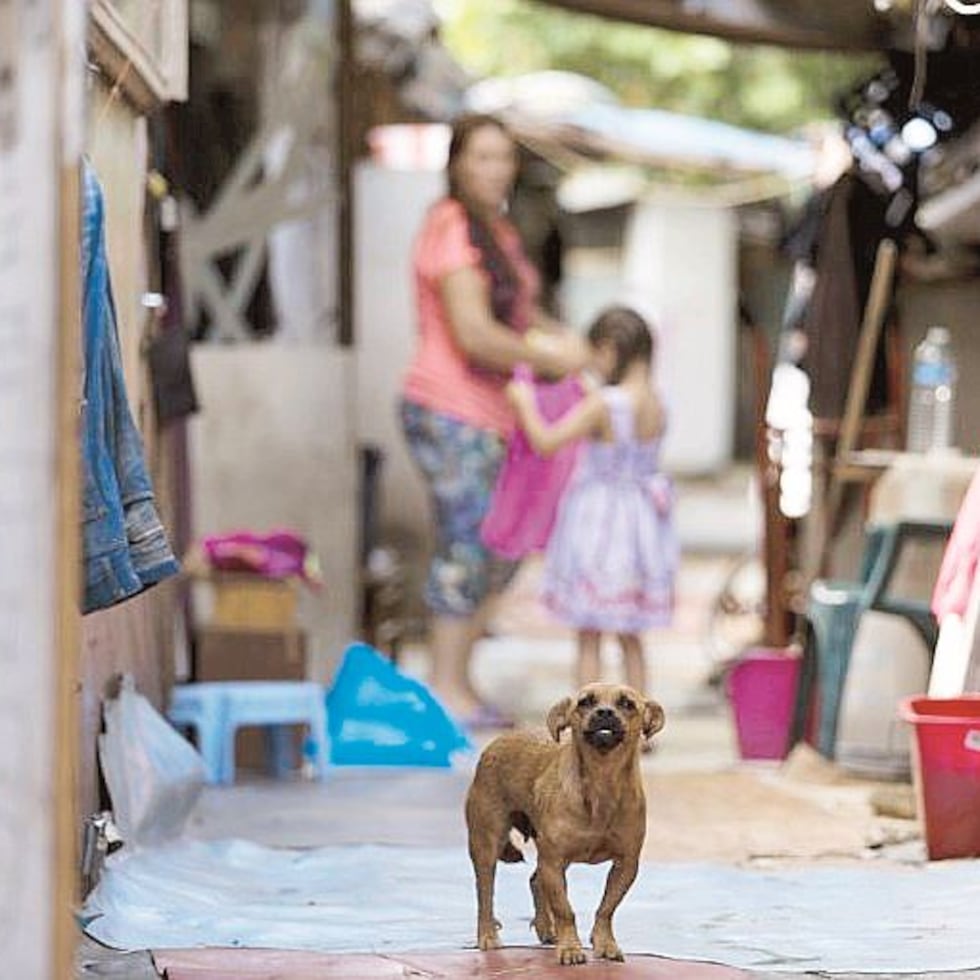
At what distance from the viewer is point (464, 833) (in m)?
6.96

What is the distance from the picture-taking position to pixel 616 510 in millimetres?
9570

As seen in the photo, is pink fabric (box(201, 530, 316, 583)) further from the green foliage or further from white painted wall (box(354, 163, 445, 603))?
the green foliage

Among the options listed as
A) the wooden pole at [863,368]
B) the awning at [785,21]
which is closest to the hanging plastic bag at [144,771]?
the wooden pole at [863,368]

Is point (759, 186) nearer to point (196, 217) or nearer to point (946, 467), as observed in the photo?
point (196, 217)

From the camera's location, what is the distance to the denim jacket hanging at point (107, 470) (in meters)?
5.27

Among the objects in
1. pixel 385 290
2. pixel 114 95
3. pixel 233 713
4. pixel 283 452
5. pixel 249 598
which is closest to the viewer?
pixel 114 95

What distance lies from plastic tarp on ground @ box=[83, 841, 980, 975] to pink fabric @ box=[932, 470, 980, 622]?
0.92 m

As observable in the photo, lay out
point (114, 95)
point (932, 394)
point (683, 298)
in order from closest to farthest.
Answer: point (114, 95), point (932, 394), point (683, 298)

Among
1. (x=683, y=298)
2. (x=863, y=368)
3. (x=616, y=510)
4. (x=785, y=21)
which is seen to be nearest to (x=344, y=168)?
(x=785, y=21)

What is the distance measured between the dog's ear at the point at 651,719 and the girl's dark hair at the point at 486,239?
15.9 ft

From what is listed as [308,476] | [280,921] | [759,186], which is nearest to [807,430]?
[308,476]

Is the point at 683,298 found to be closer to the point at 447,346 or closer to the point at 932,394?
the point at 932,394

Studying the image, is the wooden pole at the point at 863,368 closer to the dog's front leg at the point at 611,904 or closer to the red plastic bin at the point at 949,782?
the red plastic bin at the point at 949,782

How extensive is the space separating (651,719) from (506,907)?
95 centimetres
